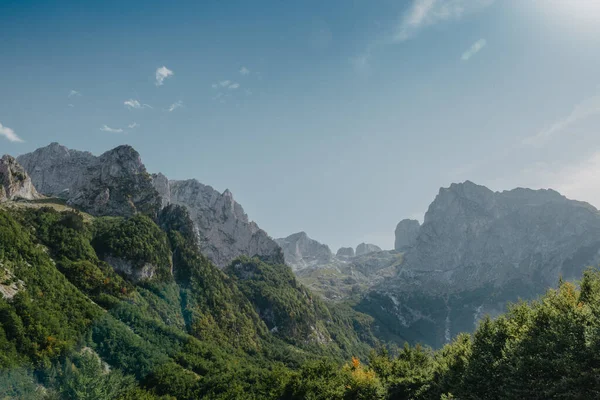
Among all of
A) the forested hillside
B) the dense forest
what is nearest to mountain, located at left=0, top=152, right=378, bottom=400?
the forested hillside

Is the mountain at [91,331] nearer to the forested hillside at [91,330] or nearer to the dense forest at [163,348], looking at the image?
the forested hillside at [91,330]

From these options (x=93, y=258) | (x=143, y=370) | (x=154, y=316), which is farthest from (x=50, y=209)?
(x=143, y=370)

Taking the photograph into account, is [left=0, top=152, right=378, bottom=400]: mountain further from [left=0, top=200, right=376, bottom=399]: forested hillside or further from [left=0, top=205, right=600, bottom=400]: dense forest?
[left=0, top=205, right=600, bottom=400]: dense forest

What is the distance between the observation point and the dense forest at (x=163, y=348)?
135ft

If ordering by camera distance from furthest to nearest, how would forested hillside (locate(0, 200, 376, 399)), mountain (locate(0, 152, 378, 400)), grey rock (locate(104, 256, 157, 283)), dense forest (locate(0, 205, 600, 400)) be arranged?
grey rock (locate(104, 256, 157, 283)) < forested hillside (locate(0, 200, 376, 399)) < mountain (locate(0, 152, 378, 400)) < dense forest (locate(0, 205, 600, 400))

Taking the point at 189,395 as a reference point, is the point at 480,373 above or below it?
above

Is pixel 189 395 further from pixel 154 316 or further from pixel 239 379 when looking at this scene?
pixel 154 316

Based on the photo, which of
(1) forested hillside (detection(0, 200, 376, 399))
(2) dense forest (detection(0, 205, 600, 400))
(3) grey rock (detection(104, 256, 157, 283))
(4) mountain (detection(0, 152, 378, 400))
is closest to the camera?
(2) dense forest (detection(0, 205, 600, 400))

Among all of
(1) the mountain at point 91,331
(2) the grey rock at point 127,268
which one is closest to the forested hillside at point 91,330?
(1) the mountain at point 91,331

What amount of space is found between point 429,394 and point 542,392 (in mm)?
21932

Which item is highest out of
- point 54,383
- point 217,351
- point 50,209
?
point 50,209

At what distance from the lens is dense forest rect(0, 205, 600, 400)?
4125cm

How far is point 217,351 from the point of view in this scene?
181375 mm

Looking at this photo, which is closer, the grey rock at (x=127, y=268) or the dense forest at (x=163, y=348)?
Answer: the dense forest at (x=163, y=348)
